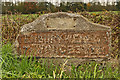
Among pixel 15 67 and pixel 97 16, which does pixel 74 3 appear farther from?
pixel 15 67

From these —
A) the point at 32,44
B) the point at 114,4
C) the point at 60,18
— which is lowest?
Result: the point at 32,44

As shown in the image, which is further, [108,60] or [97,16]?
[97,16]

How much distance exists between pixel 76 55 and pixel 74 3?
3232 millimetres

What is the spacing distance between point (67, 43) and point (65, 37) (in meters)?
0.13

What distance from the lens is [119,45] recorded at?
15.0 ft

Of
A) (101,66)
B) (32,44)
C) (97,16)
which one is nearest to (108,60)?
(101,66)

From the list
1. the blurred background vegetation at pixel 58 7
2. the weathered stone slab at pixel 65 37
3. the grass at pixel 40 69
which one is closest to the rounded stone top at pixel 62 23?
the weathered stone slab at pixel 65 37

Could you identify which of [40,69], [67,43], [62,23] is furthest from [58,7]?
[40,69]

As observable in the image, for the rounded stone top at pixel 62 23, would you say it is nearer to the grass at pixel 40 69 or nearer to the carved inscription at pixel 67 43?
the carved inscription at pixel 67 43

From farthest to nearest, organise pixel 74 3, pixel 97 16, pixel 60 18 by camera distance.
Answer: pixel 74 3 < pixel 97 16 < pixel 60 18

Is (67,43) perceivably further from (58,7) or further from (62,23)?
(58,7)

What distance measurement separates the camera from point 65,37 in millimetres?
3387

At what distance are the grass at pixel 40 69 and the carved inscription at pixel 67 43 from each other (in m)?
0.21

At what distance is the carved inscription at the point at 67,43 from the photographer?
3369 mm
